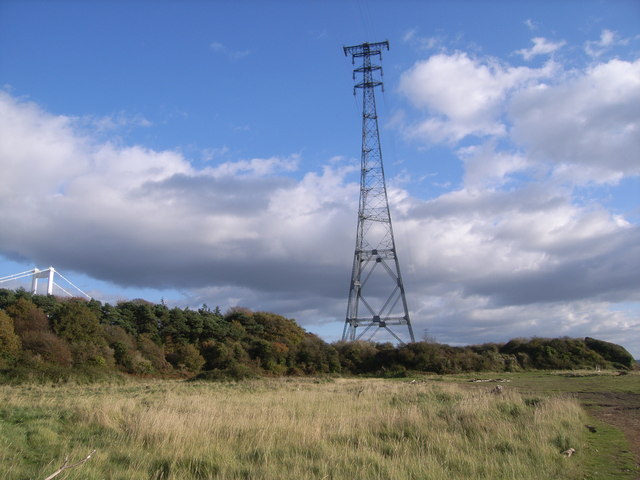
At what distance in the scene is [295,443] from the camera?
9727 mm

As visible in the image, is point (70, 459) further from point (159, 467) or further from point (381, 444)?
point (381, 444)

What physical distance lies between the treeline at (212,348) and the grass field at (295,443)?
2578cm

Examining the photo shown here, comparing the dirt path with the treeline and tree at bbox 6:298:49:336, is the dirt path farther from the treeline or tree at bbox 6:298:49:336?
tree at bbox 6:298:49:336

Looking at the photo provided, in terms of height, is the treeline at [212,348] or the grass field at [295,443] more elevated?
the treeline at [212,348]

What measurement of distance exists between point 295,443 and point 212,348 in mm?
41987

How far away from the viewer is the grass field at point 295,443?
26.1ft

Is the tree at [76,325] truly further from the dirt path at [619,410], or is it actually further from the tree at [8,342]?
the dirt path at [619,410]

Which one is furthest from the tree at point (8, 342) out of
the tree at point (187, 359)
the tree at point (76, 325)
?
the tree at point (187, 359)

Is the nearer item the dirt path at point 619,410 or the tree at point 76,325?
the dirt path at point 619,410

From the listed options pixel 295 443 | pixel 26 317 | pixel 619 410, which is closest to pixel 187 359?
pixel 26 317

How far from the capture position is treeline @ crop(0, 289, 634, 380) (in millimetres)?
38750

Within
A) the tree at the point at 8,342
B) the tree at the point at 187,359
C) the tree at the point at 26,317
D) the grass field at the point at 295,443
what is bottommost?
the grass field at the point at 295,443

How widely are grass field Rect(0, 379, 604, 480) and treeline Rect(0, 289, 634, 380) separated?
25.8 meters

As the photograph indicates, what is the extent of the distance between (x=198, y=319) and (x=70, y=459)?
45.5 m
